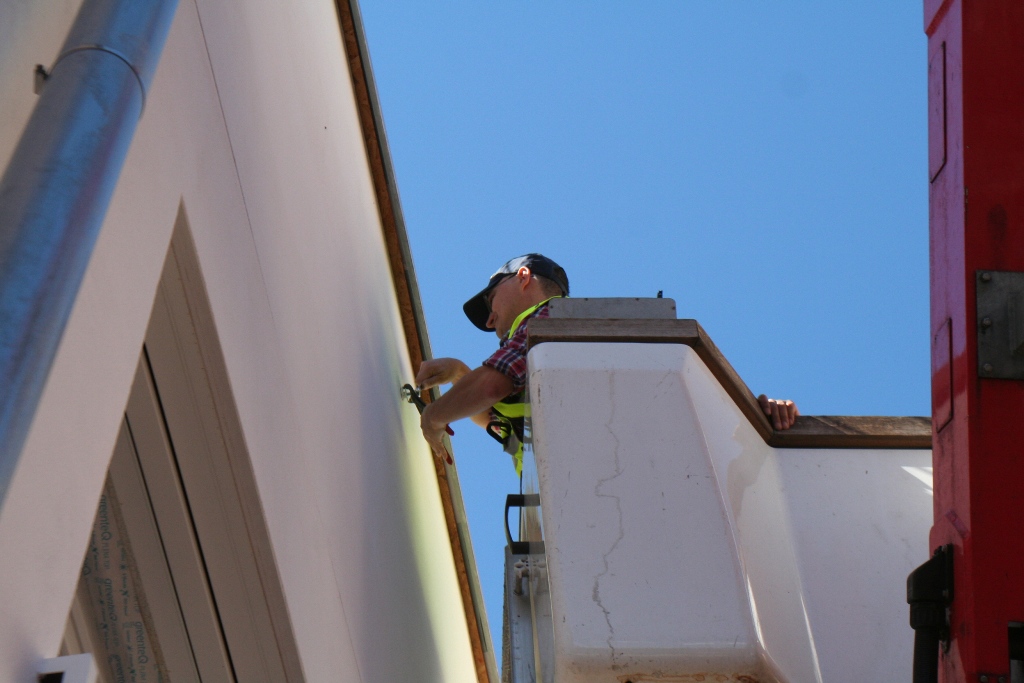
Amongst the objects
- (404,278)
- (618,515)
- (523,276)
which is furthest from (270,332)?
(404,278)

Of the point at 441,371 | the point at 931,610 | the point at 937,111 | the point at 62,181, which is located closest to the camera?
the point at 62,181

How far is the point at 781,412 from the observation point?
179 inches

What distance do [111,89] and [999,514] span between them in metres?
2.14

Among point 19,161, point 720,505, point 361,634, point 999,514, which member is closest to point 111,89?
point 19,161

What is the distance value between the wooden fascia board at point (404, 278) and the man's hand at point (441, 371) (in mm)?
1048

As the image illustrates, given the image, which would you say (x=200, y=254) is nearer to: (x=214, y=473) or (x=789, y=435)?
(x=214, y=473)

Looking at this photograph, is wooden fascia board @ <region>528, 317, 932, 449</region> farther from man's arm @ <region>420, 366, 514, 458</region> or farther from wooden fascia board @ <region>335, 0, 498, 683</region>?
wooden fascia board @ <region>335, 0, 498, 683</region>

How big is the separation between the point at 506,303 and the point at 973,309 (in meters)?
3.97

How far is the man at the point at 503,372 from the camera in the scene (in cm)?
498

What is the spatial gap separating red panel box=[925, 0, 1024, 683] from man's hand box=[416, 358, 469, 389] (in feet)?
12.1

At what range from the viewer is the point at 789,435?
4.45m

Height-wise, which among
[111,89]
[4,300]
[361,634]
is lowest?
[361,634]

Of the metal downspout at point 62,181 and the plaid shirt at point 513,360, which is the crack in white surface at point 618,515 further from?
the metal downspout at point 62,181

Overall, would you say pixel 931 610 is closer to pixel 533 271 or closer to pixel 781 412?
pixel 781 412
